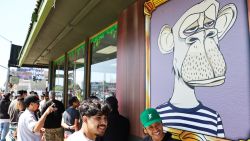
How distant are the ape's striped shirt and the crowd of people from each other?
2.44 ft

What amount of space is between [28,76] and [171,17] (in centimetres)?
4099

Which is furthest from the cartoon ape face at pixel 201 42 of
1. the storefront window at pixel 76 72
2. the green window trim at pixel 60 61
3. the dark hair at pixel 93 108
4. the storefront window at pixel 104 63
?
the green window trim at pixel 60 61

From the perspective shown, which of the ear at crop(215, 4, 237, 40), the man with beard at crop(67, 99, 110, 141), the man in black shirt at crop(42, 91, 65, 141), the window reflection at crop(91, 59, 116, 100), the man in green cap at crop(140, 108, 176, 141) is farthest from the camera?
the window reflection at crop(91, 59, 116, 100)

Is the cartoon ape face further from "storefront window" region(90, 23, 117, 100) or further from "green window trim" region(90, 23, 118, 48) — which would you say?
"storefront window" region(90, 23, 117, 100)

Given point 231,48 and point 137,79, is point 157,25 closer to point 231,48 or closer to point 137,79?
point 137,79

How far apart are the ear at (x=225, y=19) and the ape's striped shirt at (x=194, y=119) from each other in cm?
75

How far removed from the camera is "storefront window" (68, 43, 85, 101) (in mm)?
7668

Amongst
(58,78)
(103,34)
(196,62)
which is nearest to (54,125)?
(103,34)

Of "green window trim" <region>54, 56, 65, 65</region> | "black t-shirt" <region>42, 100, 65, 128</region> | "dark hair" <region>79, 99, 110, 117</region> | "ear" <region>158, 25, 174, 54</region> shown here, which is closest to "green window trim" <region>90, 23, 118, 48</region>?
"black t-shirt" <region>42, 100, 65, 128</region>

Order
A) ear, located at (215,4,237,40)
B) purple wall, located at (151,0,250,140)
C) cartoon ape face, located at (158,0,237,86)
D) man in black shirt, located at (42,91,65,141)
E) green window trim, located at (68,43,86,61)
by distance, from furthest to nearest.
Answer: green window trim, located at (68,43,86,61) < man in black shirt, located at (42,91,65,141) < cartoon ape face, located at (158,0,237,86) < ear, located at (215,4,237,40) < purple wall, located at (151,0,250,140)

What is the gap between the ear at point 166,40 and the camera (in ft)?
10.1

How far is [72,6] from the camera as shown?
4.50m

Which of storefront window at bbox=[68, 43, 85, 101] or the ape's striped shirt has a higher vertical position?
storefront window at bbox=[68, 43, 85, 101]

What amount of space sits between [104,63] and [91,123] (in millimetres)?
4702
